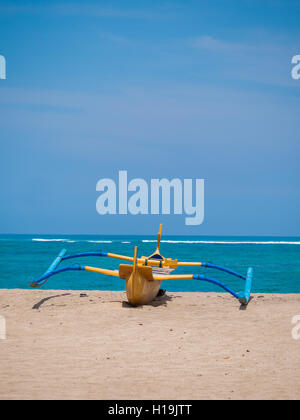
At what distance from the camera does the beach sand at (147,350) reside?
500cm

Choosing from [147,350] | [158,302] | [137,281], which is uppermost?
[137,281]

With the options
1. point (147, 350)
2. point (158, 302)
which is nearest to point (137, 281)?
point (158, 302)

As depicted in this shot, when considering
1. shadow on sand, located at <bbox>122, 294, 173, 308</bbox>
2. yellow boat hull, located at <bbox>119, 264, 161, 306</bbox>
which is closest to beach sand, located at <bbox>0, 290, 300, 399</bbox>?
shadow on sand, located at <bbox>122, 294, 173, 308</bbox>

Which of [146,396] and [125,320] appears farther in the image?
[125,320]

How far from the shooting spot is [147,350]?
267 inches

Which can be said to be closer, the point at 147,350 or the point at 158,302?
the point at 147,350

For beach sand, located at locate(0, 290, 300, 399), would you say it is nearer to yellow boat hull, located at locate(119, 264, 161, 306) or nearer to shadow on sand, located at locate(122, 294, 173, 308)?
shadow on sand, located at locate(122, 294, 173, 308)

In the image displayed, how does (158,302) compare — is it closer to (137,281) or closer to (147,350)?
(137,281)

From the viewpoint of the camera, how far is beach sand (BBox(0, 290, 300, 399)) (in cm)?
500

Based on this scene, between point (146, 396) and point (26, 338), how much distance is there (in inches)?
129

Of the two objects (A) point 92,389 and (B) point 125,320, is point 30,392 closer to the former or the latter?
(A) point 92,389
